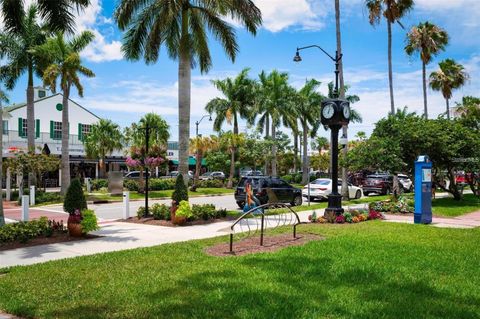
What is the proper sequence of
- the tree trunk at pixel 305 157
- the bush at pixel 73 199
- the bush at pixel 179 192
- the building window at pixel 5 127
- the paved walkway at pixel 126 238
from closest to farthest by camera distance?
the paved walkway at pixel 126 238, the bush at pixel 73 199, the bush at pixel 179 192, the building window at pixel 5 127, the tree trunk at pixel 305 157

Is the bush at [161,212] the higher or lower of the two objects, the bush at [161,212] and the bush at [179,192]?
the lower

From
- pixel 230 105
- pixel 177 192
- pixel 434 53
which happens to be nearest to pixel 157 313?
pixel 177 192

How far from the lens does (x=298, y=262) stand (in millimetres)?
8008

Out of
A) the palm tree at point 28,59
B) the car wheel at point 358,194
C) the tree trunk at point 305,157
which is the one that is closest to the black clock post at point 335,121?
the car wheel at point 358,194

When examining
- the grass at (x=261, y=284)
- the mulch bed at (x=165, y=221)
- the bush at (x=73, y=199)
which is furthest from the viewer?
the mulch bed at (x=165, y=221)

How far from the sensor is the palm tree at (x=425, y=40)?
3406 centimetres

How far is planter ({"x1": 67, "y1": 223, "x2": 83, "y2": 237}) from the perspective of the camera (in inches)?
467

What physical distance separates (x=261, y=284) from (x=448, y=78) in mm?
41321

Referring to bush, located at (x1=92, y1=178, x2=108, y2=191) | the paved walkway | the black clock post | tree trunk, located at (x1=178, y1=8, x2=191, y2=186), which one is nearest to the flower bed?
the black clock post

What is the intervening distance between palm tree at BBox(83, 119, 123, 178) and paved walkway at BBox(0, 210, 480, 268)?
28.3 m

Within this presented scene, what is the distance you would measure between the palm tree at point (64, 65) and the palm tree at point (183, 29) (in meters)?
10.7

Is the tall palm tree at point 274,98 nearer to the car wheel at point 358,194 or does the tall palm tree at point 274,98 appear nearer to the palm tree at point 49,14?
the car wheel at point 358,194

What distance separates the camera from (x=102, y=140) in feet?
139

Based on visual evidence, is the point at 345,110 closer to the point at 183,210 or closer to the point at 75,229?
the point at 183,210
